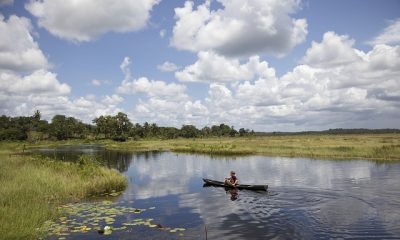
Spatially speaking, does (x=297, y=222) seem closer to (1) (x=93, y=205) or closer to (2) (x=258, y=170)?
(1) (x=93, y=205)

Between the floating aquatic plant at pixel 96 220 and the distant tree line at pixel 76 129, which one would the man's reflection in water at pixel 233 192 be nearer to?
the floating aquatic plant at pixel 96 220

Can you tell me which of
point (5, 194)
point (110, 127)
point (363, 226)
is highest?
point (110, 127)

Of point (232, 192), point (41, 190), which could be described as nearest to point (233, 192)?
point (232, 192)

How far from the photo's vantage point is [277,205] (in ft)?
83.0

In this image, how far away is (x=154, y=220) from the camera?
70.6 feet

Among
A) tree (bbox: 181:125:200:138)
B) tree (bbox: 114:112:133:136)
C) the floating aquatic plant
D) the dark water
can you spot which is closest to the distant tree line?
tree (bbox: 114:112:133:136)

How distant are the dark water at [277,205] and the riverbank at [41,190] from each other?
2.28 m

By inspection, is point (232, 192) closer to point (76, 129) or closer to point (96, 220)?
point (96, 220)

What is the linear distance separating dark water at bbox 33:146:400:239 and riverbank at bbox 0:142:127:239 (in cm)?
228

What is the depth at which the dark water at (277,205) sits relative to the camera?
18688mm

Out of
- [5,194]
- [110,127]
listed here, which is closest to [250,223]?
[5,194]

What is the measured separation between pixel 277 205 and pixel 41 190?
54.0 ft

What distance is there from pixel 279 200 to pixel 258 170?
18479 mm

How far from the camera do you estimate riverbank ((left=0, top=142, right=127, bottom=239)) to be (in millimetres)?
16422
